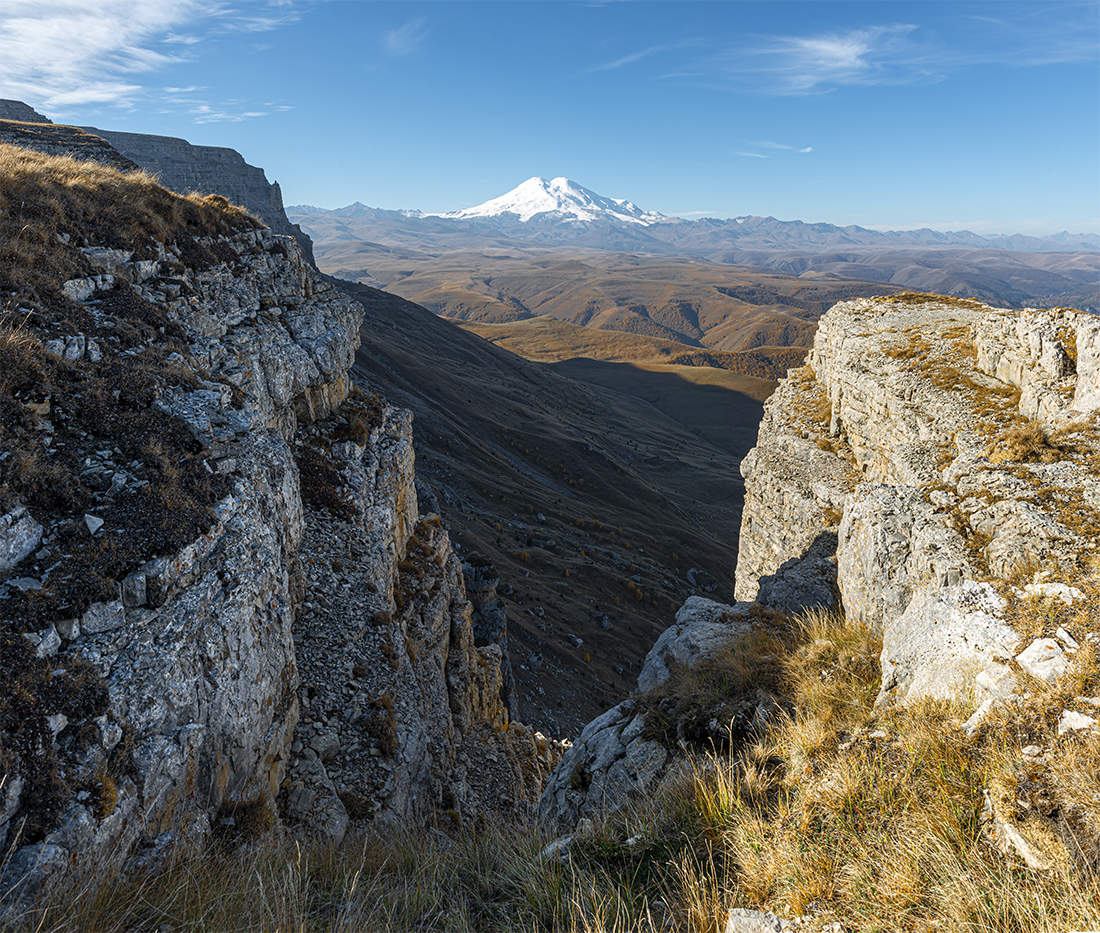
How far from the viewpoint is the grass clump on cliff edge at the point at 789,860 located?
438 cm

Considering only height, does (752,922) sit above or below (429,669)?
above

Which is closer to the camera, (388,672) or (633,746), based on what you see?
(633,746)

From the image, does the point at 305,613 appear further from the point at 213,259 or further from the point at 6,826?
the point at 213,259

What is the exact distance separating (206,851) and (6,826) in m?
2.74

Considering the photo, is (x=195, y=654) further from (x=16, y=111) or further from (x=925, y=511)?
(x=16, y=111)

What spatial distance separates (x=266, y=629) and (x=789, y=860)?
34.7 ft

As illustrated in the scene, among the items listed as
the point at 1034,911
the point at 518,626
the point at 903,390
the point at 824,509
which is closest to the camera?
Result: the point at 1034,911

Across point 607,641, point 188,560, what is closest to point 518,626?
point 607,641

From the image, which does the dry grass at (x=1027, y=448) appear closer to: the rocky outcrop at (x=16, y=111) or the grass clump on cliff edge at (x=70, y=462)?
the grass clump on cliff edge at (x=70, y=462)

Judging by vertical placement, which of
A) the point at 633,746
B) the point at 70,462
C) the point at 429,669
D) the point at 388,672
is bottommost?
the point at 429,669

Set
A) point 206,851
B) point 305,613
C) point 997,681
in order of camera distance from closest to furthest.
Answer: point 997,681, point 206,851, point 305,613

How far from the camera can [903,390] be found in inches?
741

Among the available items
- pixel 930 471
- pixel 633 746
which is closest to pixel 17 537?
pixel 633 746

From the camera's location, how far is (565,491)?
81875mm
